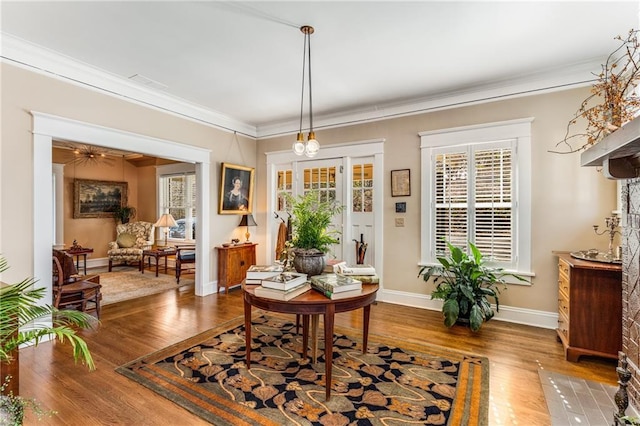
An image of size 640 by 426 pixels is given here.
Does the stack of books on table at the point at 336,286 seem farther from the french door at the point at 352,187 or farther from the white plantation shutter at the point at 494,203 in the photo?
the white plantation shutter at the point at 494,203

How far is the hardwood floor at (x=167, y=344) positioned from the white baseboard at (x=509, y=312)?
0.10 metres

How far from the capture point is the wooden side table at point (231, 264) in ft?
16.0

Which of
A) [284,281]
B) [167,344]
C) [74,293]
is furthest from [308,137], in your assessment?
[74,293]

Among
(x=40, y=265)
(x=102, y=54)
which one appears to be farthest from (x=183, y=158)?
(x=40, y=265)

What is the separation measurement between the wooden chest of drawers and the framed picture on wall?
28.8 ft

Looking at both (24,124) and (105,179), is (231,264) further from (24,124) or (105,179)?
(105,179)

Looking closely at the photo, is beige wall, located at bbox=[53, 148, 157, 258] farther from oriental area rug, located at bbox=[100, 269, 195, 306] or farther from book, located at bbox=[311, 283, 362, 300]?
book, located at bbox=[311, 283, 362, 300]

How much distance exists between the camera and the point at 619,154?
171cm

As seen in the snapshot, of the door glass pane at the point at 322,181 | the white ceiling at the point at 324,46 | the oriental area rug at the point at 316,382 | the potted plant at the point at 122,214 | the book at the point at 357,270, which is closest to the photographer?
the oriental area rug at the point at 316,382

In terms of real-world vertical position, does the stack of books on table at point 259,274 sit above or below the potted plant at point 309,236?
below

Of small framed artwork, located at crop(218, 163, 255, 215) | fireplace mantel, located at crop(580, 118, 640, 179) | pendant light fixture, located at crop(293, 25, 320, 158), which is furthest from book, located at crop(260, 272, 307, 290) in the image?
small framed artwork, located at crop(218, 163, 255, 215)

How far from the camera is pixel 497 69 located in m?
3.32

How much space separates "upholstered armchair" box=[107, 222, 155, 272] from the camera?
6691mm

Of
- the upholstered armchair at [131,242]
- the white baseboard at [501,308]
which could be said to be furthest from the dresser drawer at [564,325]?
the upholstered armchair at [131,242]
